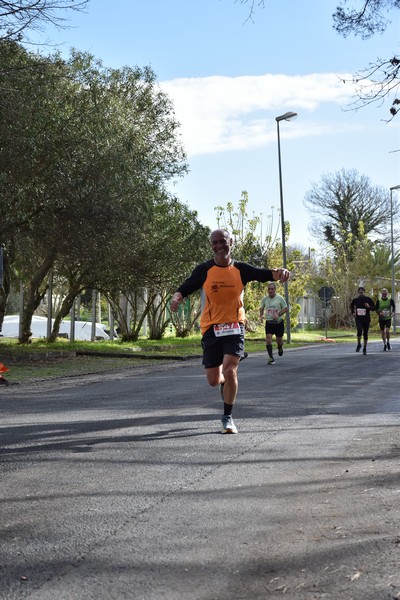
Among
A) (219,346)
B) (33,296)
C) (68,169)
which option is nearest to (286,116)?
(33,296)

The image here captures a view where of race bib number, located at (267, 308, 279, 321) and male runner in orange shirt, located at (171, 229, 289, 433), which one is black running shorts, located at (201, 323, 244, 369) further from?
race bib number, located at (267, 308, 279, 321)

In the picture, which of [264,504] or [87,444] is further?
[87,444]

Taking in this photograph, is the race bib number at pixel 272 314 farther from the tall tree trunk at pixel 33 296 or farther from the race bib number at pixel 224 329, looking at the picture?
the race bib number at pixel 224 329

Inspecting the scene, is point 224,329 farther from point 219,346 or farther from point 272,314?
point 272,314

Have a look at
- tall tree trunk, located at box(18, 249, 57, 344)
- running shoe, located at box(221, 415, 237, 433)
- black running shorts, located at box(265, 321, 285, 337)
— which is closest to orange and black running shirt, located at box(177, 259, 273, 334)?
running shoe, located at box(221, 415, 237, 433)

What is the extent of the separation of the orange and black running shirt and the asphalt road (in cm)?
108

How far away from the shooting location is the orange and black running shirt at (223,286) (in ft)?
28.6

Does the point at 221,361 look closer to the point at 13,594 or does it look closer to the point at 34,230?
the point at 13,594

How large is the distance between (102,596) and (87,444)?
4232mm

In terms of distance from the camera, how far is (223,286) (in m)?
8.71

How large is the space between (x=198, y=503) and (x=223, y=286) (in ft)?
11.4

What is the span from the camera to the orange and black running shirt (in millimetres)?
8727

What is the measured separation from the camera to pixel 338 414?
412 inches

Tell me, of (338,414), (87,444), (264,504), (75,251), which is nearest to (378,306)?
(75,251)
